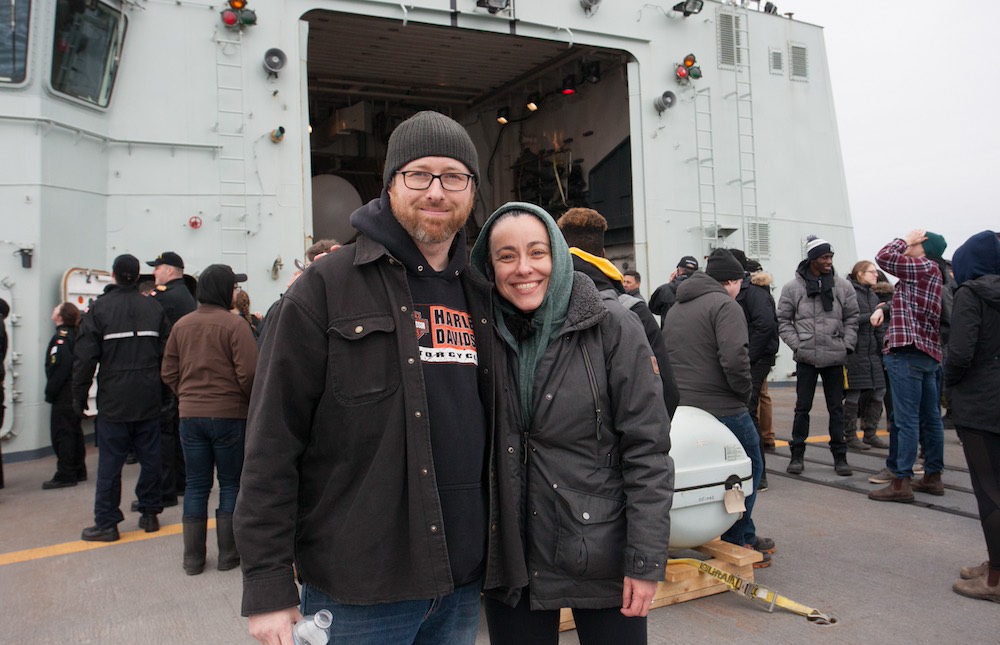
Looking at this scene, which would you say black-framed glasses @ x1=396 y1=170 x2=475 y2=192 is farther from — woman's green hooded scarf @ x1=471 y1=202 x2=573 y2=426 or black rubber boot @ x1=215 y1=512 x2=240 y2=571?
black rubber boot @ x1=215 y1=512 x2=240 y2=571

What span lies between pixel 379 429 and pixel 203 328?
134 inches

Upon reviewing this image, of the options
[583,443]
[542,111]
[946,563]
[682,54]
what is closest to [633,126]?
[682,54]

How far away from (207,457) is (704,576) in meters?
3.26

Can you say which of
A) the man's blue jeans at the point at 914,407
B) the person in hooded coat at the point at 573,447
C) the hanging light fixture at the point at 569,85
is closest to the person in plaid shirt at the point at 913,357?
the man's blue jeans at the point at 914,407

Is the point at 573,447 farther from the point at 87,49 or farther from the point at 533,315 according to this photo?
the point at 87,49

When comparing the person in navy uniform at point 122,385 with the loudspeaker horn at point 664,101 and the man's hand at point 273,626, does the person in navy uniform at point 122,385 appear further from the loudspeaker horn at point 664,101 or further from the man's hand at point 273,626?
the loudspeaker horn at point 664,101

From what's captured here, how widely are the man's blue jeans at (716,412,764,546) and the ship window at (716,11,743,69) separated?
10.1 metres

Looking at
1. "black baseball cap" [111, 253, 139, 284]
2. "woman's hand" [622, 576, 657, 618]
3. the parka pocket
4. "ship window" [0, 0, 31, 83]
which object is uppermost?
"ship window" [0, 0, 31, 83]

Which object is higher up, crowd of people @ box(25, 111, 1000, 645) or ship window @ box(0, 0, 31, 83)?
ship window @ box(0, 0, 31, 83)

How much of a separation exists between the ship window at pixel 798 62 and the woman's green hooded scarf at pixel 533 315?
44.2 feet

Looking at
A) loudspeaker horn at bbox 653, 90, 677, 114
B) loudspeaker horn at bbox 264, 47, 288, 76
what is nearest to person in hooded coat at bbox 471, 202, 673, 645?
loudspeaker horn at bbox 264, 47, 288, 76

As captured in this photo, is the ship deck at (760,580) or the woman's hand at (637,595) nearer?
the woman's hand at (637,595)

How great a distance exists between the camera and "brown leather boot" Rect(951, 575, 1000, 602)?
3.91 metres

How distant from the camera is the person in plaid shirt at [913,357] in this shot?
5562 millimetres
